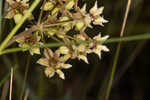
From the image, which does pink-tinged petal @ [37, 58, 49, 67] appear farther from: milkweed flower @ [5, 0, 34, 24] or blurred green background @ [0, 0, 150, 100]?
blurred green background @ [0, 0, 150, 100]

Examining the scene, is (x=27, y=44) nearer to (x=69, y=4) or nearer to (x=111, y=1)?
(x=69, y=4)

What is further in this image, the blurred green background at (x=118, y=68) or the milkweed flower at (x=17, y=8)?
the blurred green background at (x=118, y=68)

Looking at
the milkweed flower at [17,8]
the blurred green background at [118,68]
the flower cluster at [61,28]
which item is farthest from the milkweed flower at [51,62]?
the blurred green background at [118,68]

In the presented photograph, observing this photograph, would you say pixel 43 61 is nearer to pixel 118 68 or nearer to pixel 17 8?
pixel 17 8

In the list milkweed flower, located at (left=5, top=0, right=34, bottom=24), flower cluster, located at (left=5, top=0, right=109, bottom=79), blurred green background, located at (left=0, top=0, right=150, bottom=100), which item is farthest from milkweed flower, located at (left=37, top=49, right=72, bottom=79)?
blurred green background, located at (left=0, top=0, right=150, bottom=100)

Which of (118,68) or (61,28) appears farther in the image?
(118,68)

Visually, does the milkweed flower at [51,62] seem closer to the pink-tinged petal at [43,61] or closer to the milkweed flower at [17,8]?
the pink-tinged petal at [43,61]

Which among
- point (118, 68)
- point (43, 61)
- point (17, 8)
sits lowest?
point (43, 61)

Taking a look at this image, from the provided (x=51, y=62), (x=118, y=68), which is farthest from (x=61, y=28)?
(x=118, y=68)

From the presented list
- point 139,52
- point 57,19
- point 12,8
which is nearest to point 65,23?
point 57,19

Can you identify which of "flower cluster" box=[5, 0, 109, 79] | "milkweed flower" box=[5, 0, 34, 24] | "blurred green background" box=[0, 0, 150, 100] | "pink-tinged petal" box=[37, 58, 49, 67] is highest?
"blurred green background" box=[0, 0, 150, 100]

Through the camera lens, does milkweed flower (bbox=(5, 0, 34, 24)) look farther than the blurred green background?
No
